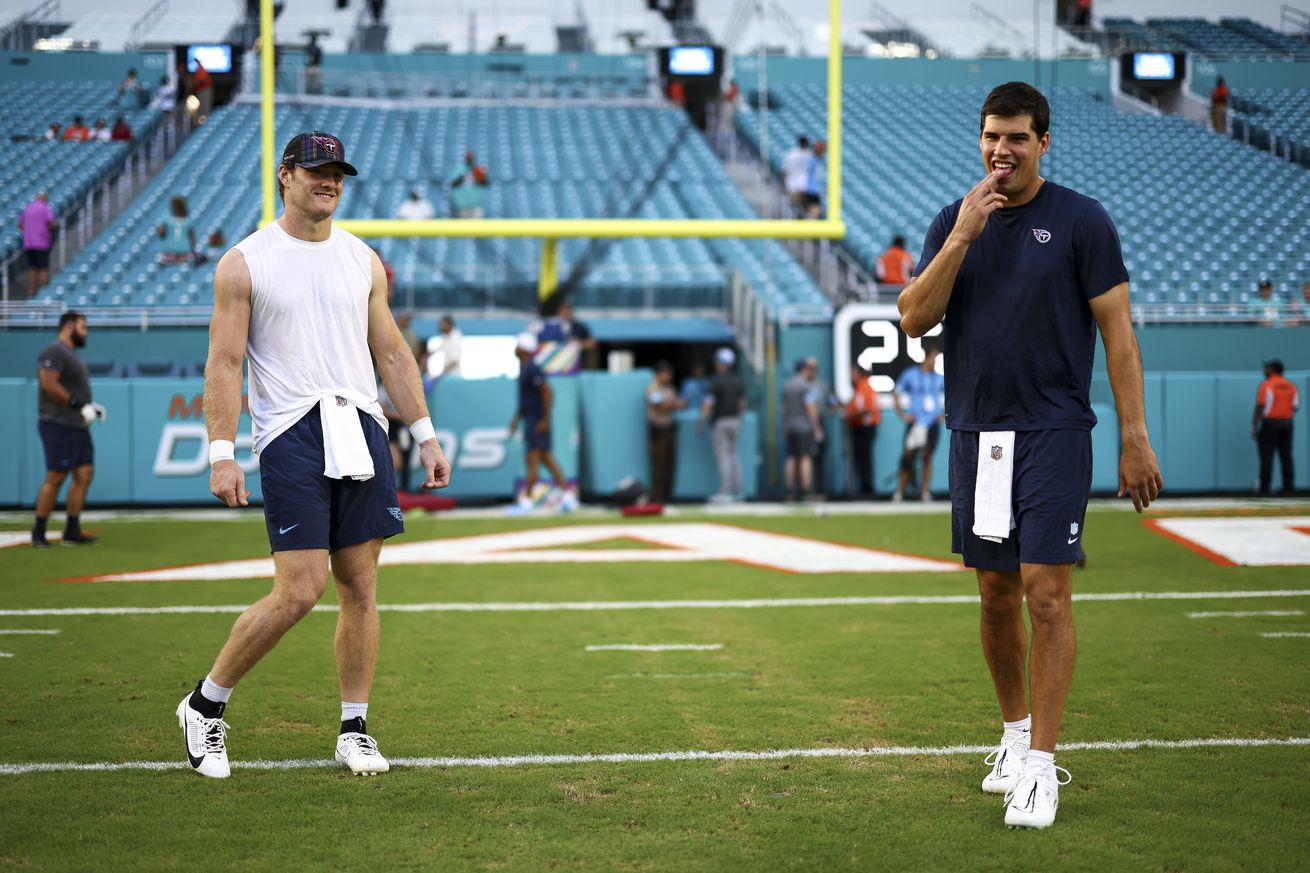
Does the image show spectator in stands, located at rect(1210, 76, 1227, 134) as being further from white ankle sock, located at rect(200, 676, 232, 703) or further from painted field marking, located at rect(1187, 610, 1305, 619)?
white ankle sock, located at rect(200, 676, 232, 703)

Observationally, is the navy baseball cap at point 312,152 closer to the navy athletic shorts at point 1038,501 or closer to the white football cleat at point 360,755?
the white football cleat at point 360,755

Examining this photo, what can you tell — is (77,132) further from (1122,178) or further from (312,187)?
(312,187)

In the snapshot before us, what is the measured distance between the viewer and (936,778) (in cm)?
431

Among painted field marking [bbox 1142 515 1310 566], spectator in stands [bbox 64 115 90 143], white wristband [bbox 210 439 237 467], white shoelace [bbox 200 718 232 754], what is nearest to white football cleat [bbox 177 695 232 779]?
white shoelace [bbox 200 718 232 754]

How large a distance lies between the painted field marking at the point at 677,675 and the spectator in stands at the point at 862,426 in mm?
10127

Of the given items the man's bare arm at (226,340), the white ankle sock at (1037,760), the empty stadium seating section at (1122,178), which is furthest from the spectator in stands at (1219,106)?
the man's bare arm at (226,340)

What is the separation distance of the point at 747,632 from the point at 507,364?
10794mm

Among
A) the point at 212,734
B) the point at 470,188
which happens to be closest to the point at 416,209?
the point at 470,188

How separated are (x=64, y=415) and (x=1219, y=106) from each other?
443 inches

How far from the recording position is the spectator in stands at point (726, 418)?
15320 mm

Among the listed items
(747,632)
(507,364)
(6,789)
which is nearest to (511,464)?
(507,364)

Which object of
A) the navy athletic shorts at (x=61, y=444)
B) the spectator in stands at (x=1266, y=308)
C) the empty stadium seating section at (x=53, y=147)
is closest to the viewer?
the navy athletic shorts at (x=61, y=444)

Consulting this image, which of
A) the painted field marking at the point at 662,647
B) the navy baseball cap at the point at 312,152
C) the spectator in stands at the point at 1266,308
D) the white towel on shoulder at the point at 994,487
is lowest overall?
the painted field marking at the point at 662,647

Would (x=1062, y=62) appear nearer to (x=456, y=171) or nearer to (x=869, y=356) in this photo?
(x=869, y=356)
